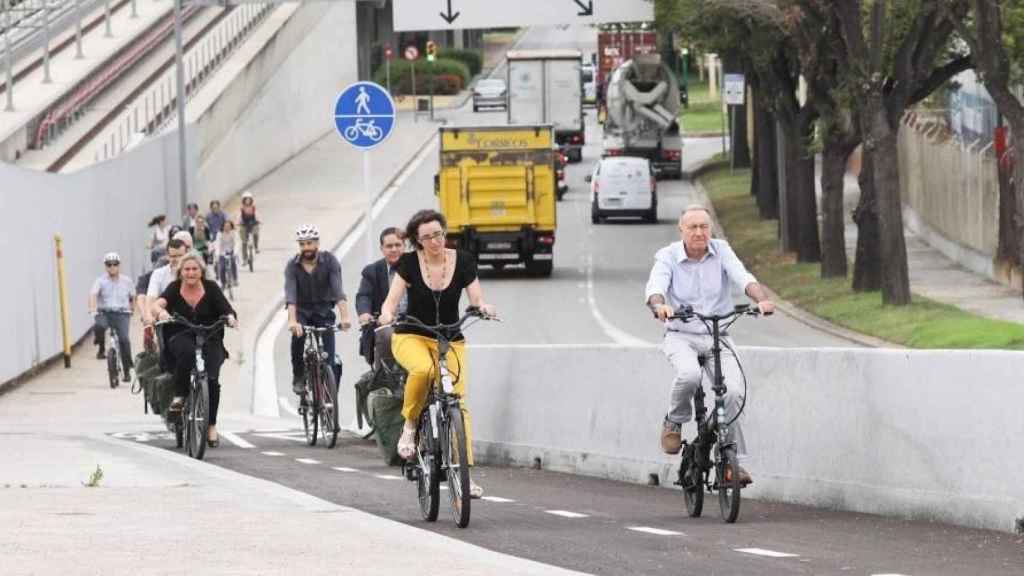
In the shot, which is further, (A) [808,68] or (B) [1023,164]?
(A) [808,68]

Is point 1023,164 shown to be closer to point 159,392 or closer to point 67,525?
point 159,392

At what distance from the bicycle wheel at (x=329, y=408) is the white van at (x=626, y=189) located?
135 feet

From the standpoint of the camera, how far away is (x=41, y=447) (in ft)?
60.2

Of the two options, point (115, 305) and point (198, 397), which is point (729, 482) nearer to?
point (198, 397)

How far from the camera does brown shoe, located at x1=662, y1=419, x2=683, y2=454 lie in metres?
13.0

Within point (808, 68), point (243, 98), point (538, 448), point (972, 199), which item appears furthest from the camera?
point (243, 98)

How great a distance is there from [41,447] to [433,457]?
6515mm

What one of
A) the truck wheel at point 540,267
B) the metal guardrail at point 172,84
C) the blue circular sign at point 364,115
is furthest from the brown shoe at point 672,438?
the truck wheel at point 540,267

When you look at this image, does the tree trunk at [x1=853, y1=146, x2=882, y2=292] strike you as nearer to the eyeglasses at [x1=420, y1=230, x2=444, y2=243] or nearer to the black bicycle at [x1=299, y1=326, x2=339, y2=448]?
the black bicycle at [x1=299, y1=326, x2=339, y2=448]

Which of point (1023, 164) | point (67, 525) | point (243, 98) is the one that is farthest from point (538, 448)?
point (243, 98)

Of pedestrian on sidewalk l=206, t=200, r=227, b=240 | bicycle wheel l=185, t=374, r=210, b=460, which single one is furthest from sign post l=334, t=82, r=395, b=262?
pedestrian on sidewalk l=206, t=200, r=227, b=240

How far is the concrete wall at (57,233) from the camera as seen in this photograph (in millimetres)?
32500

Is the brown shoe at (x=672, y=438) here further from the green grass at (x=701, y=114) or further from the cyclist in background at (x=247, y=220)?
the green grass at (x=701, y=114)

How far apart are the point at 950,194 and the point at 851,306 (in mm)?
10058
